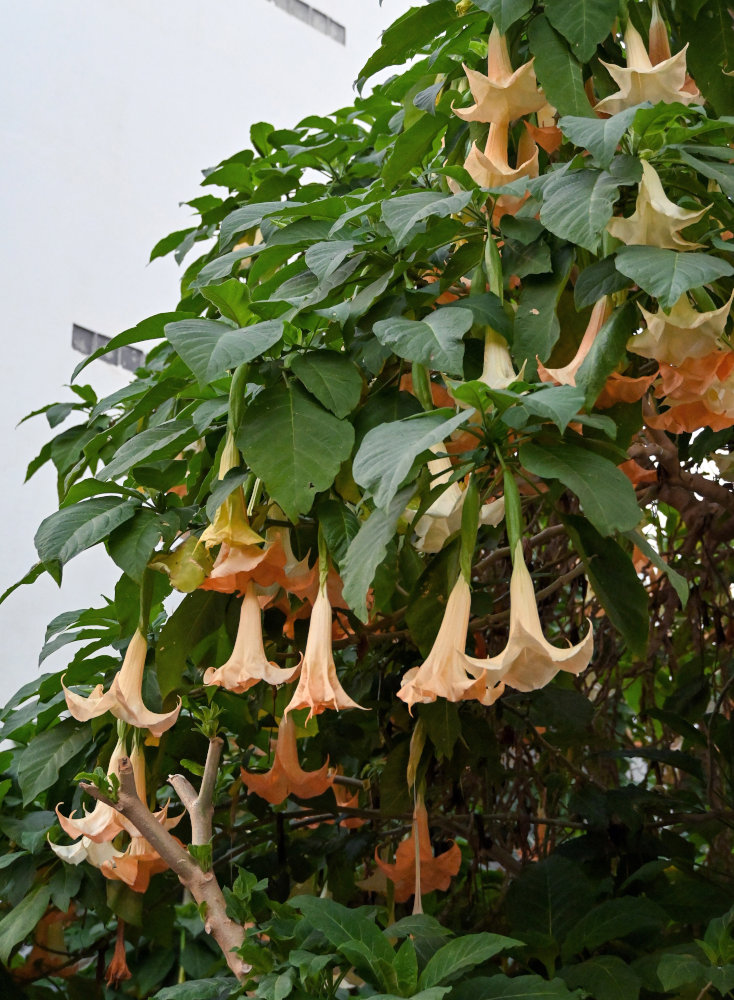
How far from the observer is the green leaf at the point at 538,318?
88cm

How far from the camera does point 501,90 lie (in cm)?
95

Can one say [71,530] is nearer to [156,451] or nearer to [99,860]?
[156,451]

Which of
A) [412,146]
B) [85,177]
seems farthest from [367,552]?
[85,177]

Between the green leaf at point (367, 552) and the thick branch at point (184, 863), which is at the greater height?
the green leaf at point (367, 552)

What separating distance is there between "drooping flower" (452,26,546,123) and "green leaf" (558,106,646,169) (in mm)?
133

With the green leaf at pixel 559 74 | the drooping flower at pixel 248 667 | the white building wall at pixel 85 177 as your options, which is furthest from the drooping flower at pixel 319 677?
the white building wall at pixel 85 177

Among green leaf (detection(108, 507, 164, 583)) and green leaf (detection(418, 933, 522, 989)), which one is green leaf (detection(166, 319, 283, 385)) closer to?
green leaf (detection(108, 507, 164, 583))

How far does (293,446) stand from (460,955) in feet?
1.51

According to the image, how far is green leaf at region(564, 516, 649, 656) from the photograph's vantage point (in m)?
0.87

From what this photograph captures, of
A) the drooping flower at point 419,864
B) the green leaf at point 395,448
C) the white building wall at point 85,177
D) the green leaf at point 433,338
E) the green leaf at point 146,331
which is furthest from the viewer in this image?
the white building wall at point 85,177

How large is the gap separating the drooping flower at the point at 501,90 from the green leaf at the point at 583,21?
45 millimetres

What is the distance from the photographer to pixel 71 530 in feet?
3.13

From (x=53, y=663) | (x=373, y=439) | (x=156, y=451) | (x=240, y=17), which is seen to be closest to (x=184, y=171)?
(x=240, y=17)

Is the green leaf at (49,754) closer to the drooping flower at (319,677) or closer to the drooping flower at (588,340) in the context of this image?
the drooping flower at (319,677)
